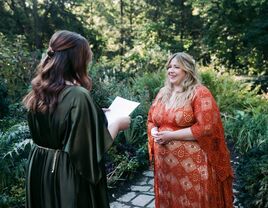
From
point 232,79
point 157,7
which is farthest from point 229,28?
point 157,7

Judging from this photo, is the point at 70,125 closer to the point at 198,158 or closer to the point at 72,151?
the point at 72,151

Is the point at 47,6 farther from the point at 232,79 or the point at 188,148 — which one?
the point at 188,148

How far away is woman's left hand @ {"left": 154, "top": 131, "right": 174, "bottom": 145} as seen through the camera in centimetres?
296

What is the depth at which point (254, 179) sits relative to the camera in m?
3.54

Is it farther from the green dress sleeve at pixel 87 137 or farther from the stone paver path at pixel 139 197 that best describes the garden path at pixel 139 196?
the green dress sleeve at pixel 87 137

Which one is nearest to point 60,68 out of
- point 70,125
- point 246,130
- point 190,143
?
point 70,125

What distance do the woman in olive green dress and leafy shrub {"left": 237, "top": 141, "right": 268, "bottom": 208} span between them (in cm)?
190

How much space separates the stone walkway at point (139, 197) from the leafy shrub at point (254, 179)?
279mm

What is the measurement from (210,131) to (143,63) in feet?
28.7

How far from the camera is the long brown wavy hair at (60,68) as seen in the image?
1952 mm

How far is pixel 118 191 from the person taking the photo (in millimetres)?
4766

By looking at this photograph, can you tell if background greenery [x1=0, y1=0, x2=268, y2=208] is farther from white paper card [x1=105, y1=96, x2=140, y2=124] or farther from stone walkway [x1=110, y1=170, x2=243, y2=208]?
white paper card [x1=105, y1=96, x2=140, y2=124]

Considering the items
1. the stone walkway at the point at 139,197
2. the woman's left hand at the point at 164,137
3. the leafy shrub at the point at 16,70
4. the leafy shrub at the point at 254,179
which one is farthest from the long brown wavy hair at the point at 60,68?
the leafy shrub at the point at 16,70

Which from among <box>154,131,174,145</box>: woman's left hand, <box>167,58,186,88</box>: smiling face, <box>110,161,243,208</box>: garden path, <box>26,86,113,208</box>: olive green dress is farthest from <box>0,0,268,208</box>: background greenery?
<box>26,86,113,208</box>: olive green dress
